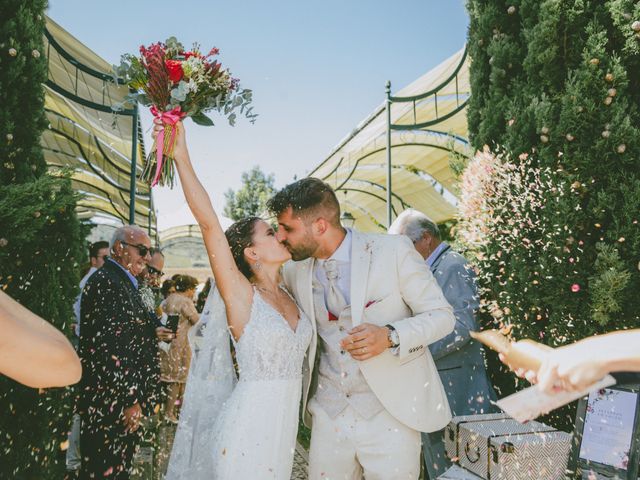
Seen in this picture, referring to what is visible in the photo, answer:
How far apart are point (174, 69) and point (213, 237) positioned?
37.1 inches

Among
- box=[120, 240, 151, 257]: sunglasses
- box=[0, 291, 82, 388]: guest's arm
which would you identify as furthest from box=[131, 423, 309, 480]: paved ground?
→ box=[0, 291, 82, 388]: guest's arm

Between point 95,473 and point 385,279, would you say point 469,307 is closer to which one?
point 385,279

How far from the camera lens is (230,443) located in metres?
2.83

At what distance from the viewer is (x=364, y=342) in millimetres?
2584

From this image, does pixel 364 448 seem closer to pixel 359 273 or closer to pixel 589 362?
pixel 359 273

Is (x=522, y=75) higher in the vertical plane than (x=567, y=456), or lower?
higher

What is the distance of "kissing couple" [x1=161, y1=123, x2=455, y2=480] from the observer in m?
2.86

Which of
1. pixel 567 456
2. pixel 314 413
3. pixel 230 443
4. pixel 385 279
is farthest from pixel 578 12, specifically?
pixel 230 443

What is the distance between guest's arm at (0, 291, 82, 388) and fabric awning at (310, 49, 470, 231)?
859 centimetres

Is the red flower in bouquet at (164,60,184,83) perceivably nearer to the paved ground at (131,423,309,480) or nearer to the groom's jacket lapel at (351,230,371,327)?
the groom's jacket lapel at (351,230,371,327)

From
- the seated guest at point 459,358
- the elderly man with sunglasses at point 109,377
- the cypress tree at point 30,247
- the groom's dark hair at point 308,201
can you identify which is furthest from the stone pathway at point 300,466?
the groom's dark hair at point 308,201

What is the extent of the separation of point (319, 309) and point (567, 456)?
1.61 metres

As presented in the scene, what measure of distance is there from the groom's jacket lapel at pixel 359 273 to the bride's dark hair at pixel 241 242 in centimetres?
69

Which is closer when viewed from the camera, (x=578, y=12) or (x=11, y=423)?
(x=578, y=12)
